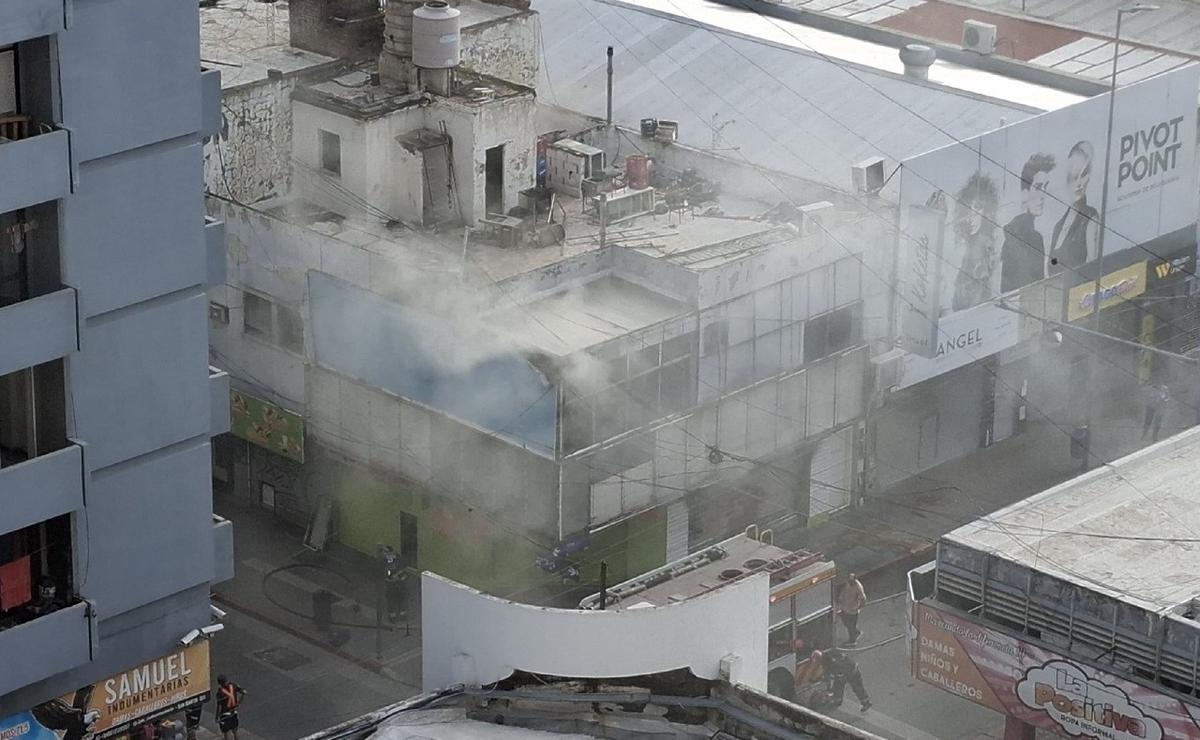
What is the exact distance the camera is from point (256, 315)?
2103 inches

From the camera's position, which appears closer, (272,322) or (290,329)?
(290,329)

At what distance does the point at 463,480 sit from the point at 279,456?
5.53 meters

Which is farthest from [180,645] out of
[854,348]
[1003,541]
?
[854,348]

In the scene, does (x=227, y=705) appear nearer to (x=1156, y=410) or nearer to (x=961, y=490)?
(x=961, y=490)

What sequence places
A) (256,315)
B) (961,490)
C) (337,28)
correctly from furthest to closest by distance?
1. (961,490)
2. (337,28)
3. (256,315)

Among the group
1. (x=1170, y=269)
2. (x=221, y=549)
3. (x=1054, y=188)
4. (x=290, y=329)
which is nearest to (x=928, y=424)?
(x=1054, y=188)

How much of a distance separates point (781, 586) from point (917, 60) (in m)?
19.3

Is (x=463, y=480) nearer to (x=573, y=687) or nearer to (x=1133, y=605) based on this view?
(x=1133, y=605)

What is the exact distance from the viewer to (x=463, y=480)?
164 ft

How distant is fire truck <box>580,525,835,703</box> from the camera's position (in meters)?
43.8

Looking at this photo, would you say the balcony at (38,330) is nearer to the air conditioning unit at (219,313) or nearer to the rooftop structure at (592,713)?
the rooftop structure at (592,713)

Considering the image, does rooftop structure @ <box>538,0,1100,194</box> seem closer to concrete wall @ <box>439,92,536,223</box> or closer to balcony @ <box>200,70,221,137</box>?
concrete wall @ <box>439,92,536,223</box>

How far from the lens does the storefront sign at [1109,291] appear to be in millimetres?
58375

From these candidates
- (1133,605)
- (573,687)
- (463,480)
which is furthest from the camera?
(463,480)
